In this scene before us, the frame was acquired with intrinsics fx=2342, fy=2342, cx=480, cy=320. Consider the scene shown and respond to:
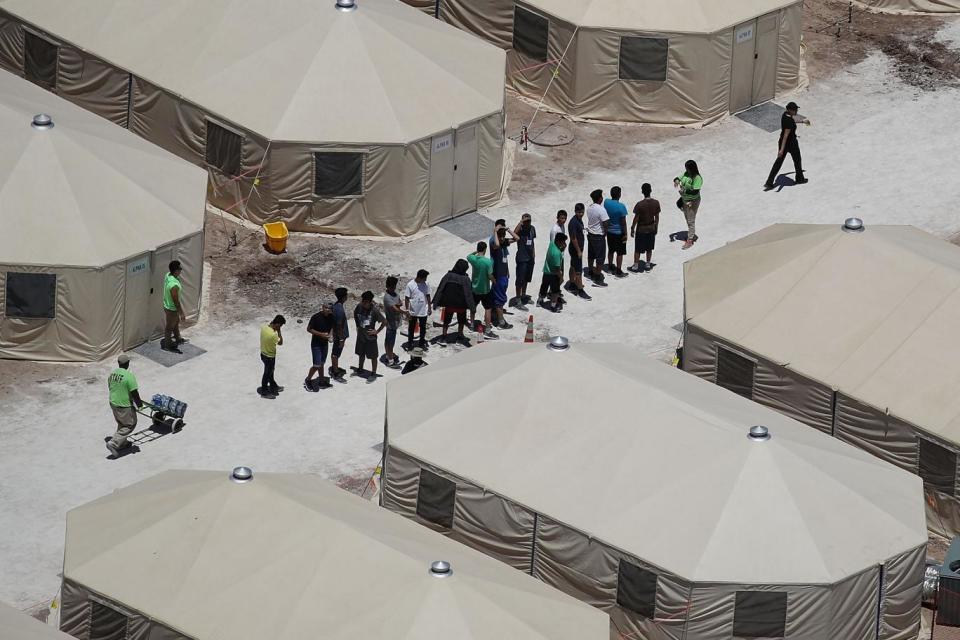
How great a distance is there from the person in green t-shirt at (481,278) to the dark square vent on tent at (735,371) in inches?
159

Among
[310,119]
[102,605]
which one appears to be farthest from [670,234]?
[102,605]

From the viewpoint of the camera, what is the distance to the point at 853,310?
3488 centimetres

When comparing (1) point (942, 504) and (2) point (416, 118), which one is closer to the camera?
(1) point (942, 504)

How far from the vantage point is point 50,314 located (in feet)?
119

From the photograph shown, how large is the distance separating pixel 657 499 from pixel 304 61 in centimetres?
1319

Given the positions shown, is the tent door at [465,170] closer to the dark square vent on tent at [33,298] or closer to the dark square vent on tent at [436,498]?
the dark square vent on tent at [33,298]

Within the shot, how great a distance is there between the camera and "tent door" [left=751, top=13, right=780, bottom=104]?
44375 mm

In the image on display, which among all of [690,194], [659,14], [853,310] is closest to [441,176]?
[690,194]

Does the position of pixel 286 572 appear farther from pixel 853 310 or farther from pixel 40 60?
pixel 40 60

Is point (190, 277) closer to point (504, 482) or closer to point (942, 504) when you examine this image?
point (504, 482)

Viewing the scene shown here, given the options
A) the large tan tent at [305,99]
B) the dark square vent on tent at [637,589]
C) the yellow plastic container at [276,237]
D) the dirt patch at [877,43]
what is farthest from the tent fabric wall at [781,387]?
the dirt patch at [877,43]

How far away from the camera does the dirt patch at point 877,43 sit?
46.6 meters

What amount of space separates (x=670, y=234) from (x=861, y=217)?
3488 mm

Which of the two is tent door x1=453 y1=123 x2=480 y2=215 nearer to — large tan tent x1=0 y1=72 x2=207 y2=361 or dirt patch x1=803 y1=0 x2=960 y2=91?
large tan tent x1=0 y1=72 x2=207 y2=361
